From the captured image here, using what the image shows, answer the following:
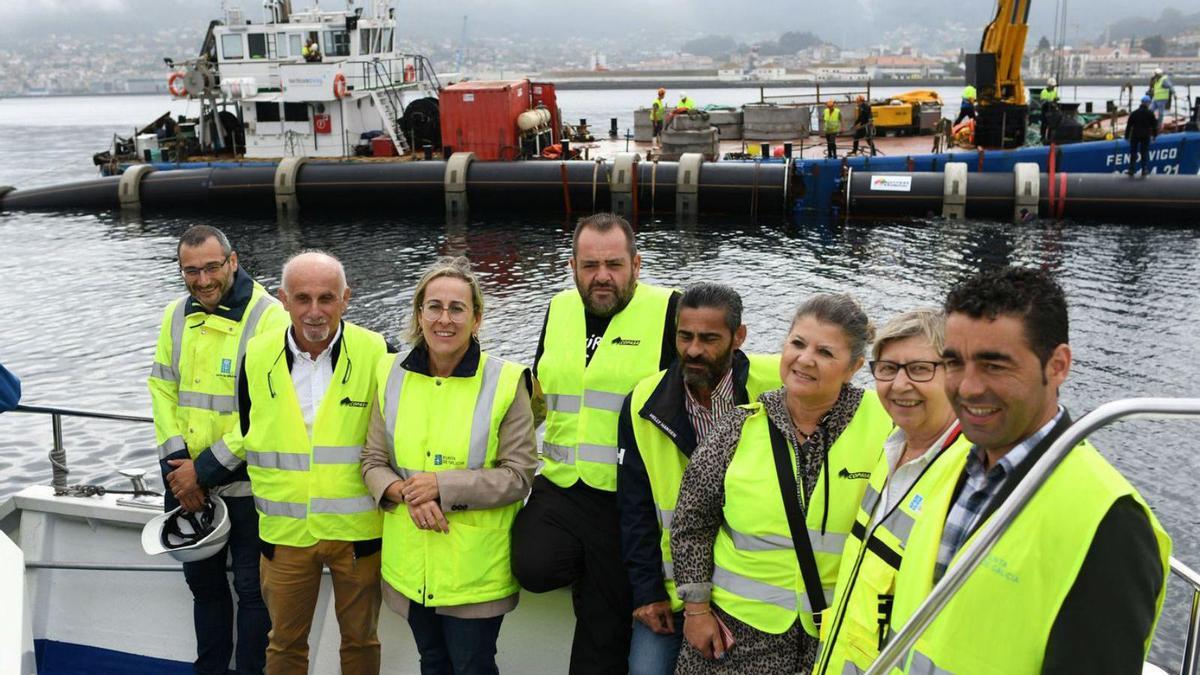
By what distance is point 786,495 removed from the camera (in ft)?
8.29

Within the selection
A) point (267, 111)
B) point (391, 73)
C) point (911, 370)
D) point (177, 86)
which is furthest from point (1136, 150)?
point (177, 86)

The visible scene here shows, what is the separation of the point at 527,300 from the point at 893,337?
14087mm

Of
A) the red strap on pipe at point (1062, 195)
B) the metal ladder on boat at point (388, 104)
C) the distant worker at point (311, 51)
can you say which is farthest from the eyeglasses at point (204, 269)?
the distant worker at point (311, 51)

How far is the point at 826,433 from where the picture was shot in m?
2.56

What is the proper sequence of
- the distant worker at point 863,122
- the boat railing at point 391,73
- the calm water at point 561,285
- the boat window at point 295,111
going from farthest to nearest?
the boat railing at point 391,73 < the boat window at point 295,111 < the distant worker at point 863,122 < the calm water at point 561,285

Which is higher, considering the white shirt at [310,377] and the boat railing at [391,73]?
the boat railing at [391,73]

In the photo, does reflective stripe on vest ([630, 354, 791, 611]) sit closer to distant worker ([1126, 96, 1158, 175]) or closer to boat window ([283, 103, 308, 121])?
distant worker ([1126, 96, 1158, 175])

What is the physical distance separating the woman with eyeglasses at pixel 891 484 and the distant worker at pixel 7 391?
8.82 feet

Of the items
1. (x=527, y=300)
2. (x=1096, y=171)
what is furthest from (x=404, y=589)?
(x=1096, y=171)

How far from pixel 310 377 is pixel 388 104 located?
86.7 feet

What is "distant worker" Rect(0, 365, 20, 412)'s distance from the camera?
3152 millimetres

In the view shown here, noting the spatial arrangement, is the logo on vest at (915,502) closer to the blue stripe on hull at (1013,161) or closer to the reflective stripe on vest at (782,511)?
the reflective stripe on vest at (782,511)

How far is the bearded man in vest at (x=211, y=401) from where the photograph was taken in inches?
143

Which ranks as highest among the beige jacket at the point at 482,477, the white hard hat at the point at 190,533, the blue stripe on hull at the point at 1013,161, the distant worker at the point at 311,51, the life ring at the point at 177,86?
the distant worker at the point at 311,51
